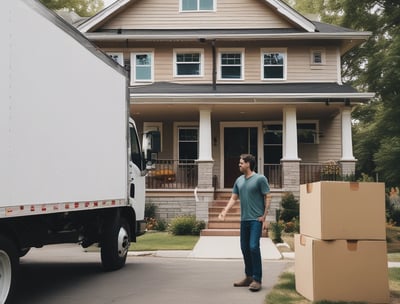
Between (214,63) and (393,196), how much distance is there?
33.5 feet

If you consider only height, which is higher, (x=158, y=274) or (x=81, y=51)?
(x=81, y=51)

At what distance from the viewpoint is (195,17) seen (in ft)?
67.6

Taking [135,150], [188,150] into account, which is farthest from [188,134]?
[135,150]

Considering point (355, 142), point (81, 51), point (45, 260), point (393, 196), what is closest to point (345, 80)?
point (355, 142)

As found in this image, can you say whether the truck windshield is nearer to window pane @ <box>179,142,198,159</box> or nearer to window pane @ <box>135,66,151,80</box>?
window pane @ <box>179,142,198,159</box>

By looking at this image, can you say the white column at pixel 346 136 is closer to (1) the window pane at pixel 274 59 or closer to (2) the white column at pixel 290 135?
(2) the white column at pixel 290 135

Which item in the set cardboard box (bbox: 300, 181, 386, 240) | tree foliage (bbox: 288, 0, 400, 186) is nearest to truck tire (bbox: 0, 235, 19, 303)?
cardboard box (bbox: 300, 181, 386, 240)

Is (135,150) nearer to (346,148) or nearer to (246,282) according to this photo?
(246,282)

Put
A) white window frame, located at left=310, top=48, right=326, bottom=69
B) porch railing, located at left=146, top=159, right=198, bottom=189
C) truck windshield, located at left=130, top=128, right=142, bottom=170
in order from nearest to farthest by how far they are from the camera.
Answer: truck windshield, located at left=130, top=128, right=142, bottom=170
porch railing, located at left=146, top=159, right=198, bottom=189
white window frame, located at left=310, top=48, right=326, bottom=69

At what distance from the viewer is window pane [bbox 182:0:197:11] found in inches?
814

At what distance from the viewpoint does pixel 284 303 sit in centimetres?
649

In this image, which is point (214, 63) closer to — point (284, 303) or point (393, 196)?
point (393, 196)

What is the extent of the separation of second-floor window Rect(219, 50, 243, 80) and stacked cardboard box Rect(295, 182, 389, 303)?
13.9 m

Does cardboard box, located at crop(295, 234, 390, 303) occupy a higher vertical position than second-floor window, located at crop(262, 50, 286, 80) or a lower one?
lower
